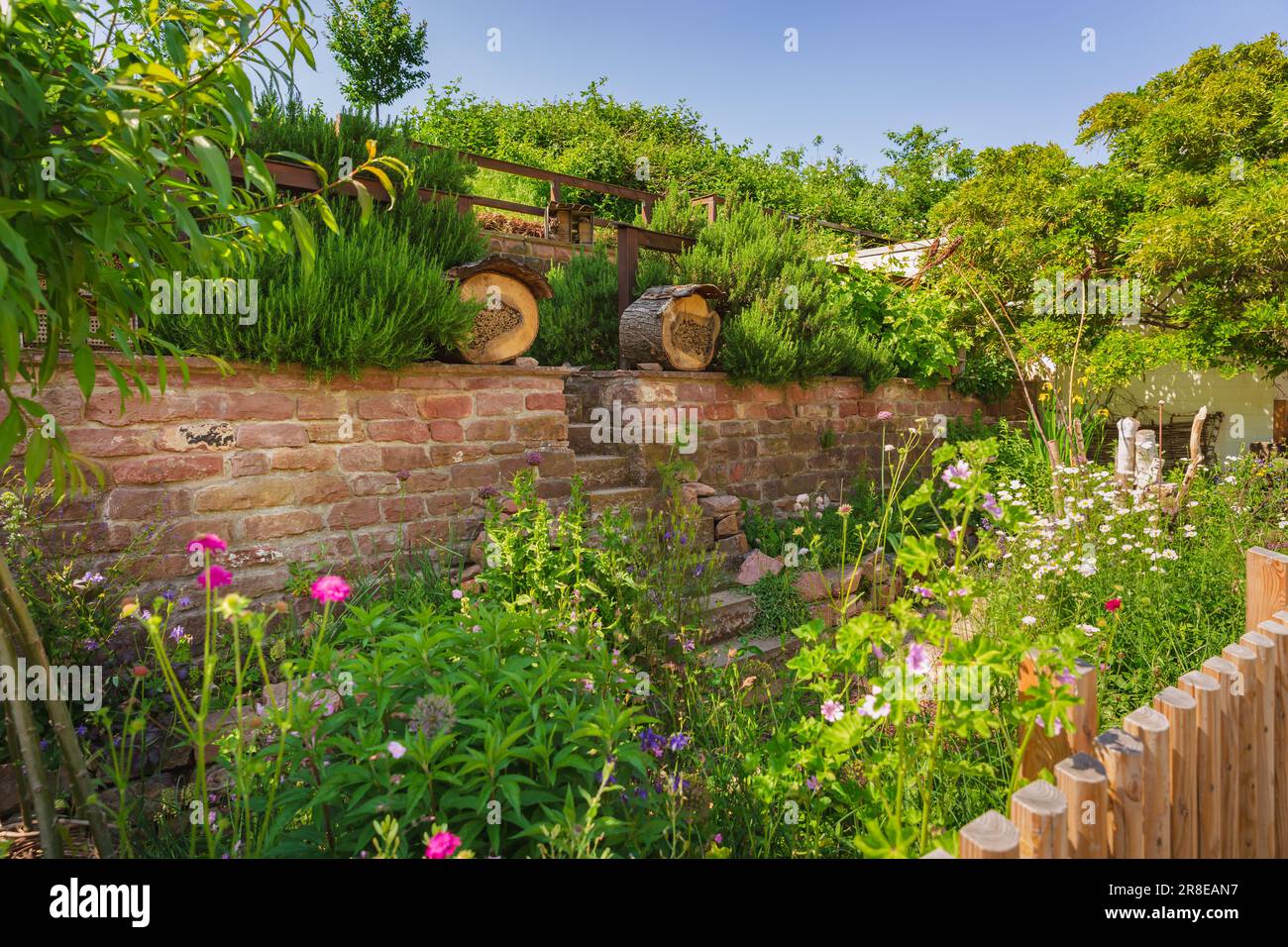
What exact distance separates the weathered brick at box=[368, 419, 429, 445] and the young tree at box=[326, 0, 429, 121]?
1625 cm

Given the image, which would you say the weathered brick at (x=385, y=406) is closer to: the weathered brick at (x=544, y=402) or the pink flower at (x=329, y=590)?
the weathered brick at (x=544, y=402)

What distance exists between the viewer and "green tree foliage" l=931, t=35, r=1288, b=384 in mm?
6730

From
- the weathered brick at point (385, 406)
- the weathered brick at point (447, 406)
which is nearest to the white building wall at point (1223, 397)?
the weathered brick at point (447, 406)

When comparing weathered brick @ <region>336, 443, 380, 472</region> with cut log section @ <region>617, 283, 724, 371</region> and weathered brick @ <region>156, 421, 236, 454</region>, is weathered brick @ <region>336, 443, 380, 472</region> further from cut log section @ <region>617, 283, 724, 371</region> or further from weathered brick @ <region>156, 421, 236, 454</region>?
cut log section @ <region>617, 283, 724, 371</region>

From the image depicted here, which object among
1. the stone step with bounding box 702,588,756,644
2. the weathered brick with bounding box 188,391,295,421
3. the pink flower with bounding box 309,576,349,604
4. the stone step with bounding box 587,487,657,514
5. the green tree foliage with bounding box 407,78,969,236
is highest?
the green tree foliage with bounding box 407,78,969,236

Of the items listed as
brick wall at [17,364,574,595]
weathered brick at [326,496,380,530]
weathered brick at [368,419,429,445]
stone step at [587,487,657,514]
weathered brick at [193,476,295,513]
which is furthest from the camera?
stone step at [587,487,657,514]

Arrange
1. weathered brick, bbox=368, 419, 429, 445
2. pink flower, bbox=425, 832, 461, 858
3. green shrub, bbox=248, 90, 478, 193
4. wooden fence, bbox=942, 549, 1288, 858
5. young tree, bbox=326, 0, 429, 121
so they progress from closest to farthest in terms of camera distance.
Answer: pink flower, bbox=425, 832, 461, 858 < wooden fence, bbox=942, 549, 1288, 858 < weathered brick, bbox=368, 419, 429, 445 < green shrub, bbox=248, 90, 478, 193 < young tree, bbox=326, 0, 429, 121

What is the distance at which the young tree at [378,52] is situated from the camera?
1773cm

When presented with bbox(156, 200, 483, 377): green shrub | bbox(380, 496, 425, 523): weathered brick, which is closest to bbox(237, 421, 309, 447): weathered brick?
bbox(156, 200, 483, 377): green shrub

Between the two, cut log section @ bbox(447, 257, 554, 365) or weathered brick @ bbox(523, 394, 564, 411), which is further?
weathered brick @ bbox(523, 394, 564, 411)

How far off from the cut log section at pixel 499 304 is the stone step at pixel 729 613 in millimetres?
1948

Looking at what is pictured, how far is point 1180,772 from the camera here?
184 cm

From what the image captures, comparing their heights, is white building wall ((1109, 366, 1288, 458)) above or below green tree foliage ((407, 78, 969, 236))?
below
